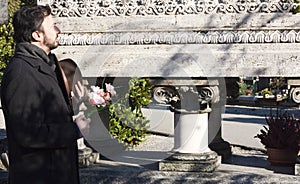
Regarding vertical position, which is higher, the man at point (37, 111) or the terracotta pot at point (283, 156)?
the man at point (37, 111)

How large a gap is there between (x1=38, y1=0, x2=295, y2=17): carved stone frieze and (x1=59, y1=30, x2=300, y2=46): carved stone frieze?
0.79 ft

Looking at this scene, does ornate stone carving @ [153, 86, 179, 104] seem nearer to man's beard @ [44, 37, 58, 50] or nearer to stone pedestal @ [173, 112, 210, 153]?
stone pedestal @ [173, 112, 210, 153]

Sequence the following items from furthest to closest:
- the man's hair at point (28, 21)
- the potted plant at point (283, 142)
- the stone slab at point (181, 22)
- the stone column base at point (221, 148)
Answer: the stone column base at point (221, 148) → the potted plant at point (283, 142) → the stone slab at point (181, 22) → the man's hair at point (28, 21)

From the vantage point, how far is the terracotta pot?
6.39 meters

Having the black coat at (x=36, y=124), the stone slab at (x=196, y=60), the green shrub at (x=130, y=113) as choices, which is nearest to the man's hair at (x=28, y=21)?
the black coat at (x=36, y=124)

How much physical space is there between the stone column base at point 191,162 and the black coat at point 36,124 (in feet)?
8.19

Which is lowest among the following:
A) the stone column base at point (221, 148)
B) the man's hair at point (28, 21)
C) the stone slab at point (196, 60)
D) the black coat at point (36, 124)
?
the stone column base at point (221, 148)

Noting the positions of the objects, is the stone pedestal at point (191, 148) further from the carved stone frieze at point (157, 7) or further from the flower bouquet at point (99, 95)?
the carved stone frieze at point (157, 7)

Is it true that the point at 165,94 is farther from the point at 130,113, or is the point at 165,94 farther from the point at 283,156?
the point at 130,113

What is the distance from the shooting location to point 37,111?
363 centimetres

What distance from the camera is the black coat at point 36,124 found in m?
3.60

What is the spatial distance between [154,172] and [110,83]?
1136 mm

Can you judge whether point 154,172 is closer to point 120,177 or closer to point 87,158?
point 120,177

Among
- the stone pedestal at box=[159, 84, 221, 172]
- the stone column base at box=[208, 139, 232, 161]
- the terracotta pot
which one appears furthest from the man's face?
the stone column base at box=[208, 139, 232, 161]
